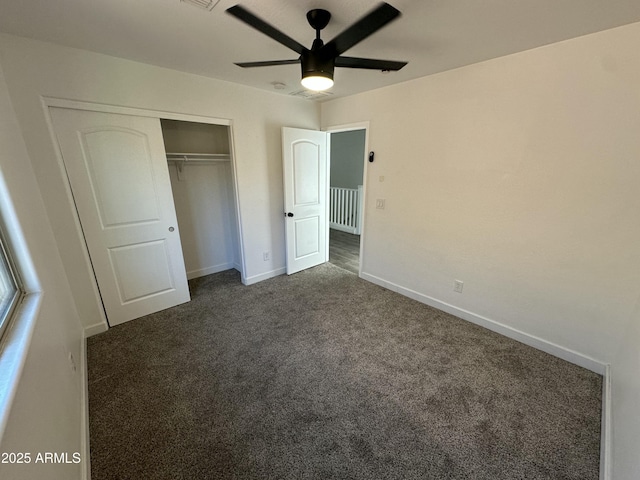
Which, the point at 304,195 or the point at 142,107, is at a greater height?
the point at 142,107

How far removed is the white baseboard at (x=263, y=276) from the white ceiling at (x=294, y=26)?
7.55 feet

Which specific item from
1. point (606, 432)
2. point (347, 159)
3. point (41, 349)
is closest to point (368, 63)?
point (41, 349)

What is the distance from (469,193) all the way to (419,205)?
0.50 metres

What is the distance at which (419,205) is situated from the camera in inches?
108

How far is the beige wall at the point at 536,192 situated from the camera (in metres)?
1.63

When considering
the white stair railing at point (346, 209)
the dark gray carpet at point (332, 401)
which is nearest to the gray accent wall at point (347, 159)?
Result: the white stair railing at point (346, 209)

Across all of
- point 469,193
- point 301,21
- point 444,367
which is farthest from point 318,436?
point 301,21

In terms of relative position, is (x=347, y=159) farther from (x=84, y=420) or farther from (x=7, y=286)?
(x=84, y=420)

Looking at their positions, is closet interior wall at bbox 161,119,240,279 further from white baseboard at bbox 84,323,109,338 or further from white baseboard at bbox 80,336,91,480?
white baseboard at bbox 80,336,91,480

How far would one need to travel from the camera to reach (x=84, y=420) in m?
1.48

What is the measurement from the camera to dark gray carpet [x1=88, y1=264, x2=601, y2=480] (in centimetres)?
134

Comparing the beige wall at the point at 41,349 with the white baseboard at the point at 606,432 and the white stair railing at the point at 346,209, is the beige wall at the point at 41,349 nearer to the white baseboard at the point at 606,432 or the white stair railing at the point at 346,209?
the white baseboard at the point at 606,432

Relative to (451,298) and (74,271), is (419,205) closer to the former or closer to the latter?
(451,298)

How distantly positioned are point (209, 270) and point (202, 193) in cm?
107
